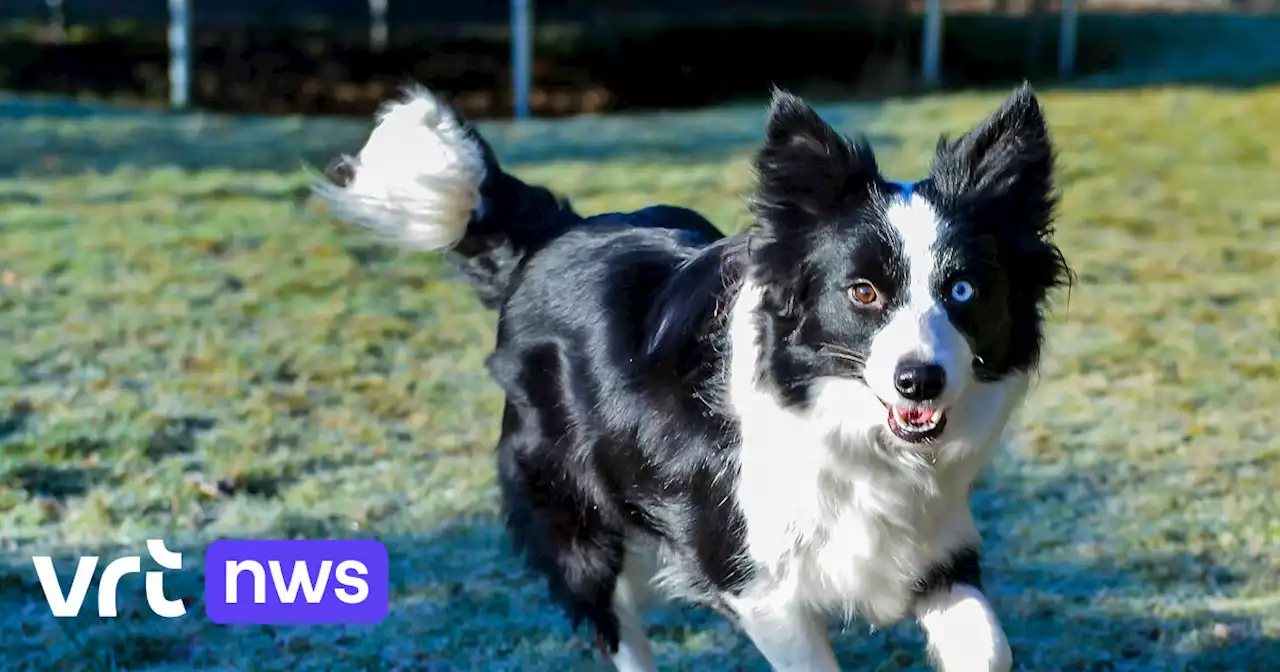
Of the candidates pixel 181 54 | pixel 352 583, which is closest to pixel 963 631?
pixel 352 583

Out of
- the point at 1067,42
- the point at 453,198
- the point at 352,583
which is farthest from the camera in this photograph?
the point at 1067,42

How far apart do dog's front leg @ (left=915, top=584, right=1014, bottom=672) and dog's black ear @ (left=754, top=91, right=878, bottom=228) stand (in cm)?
89

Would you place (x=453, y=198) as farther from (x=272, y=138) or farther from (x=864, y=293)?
(x=272, y=138)

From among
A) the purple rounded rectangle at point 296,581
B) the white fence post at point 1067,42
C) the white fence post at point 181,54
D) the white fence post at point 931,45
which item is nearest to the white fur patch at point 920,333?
the purple rounded rectangle at point 296,581

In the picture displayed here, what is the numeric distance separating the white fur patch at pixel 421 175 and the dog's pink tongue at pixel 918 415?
171cm

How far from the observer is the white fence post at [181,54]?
15.2m

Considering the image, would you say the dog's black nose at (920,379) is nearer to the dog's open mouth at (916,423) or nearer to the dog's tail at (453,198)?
the dog's open mouth at (916,423)

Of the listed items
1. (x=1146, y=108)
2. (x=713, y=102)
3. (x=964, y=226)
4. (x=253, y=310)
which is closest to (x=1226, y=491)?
(x=964, y=226)

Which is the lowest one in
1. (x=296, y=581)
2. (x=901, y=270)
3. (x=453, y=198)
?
(x=296, y=581)

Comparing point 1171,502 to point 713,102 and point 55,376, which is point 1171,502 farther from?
point 713,102

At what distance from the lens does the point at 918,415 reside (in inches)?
109

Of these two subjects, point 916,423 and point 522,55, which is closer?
point 916,423

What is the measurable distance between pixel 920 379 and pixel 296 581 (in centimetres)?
246

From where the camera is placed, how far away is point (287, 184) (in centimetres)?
1046
